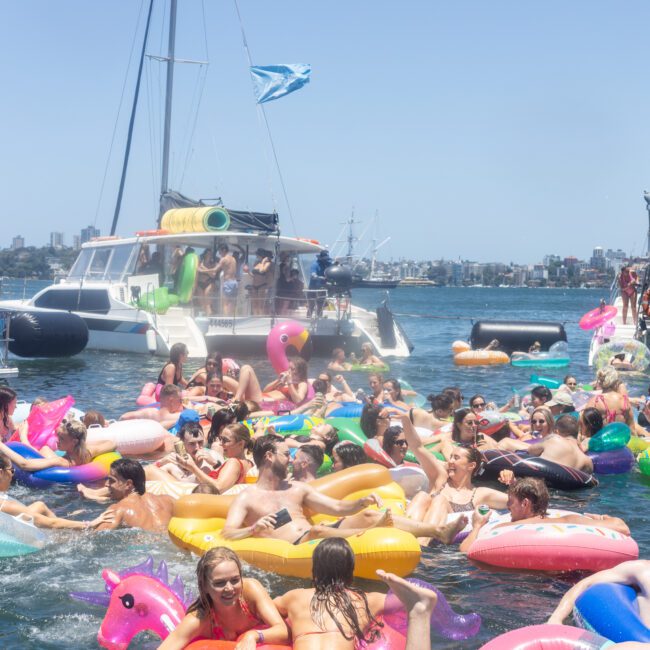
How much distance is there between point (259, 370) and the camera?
65.6ft

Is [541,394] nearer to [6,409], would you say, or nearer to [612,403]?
[612,403]

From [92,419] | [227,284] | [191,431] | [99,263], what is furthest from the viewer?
[99,263]

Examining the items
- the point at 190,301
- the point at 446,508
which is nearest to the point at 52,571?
the point at 446,508

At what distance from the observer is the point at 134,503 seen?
309 inches

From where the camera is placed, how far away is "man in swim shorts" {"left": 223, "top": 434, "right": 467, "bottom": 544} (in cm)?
668

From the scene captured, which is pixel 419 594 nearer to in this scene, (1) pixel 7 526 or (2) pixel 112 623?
(2) pixel 112 623

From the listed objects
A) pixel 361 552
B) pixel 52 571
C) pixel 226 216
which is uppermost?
pixel 226 216

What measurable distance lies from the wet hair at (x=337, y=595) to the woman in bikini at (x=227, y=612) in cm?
29

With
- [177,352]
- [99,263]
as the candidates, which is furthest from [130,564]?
[99,263]

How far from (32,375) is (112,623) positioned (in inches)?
580

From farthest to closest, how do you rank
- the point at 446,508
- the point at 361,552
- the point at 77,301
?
the point at 77,301, the point at 446,508, the point at 361,552

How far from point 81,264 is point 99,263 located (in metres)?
1.07

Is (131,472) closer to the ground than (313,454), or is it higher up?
closer to the ground

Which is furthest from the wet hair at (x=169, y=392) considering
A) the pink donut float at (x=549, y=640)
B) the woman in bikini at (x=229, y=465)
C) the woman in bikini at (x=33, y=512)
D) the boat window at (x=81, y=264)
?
the boat window at (x=81, y=264)
